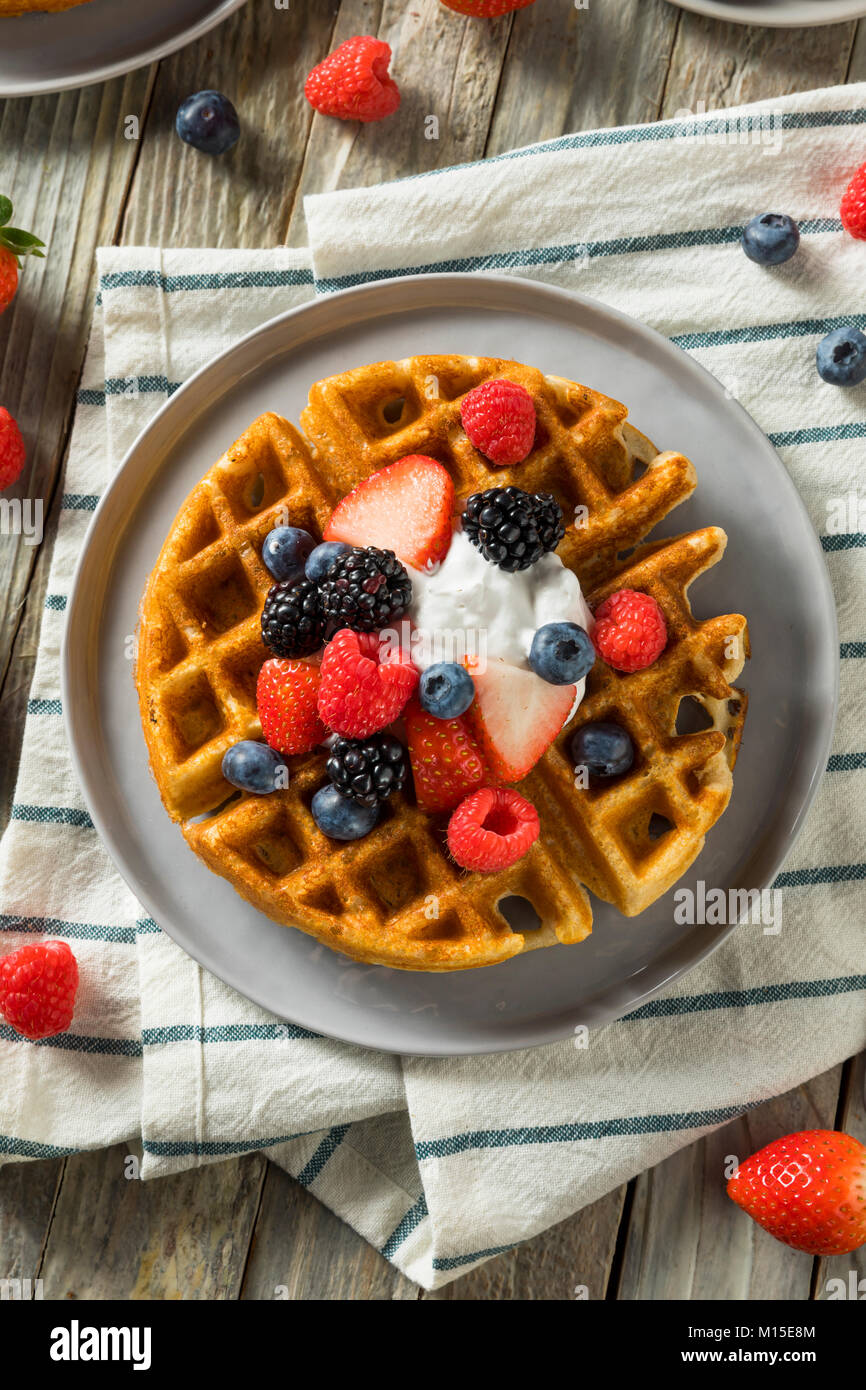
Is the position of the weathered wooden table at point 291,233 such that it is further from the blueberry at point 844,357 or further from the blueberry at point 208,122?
the blueberry at point 844,357

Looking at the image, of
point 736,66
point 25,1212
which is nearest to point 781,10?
point 736,66

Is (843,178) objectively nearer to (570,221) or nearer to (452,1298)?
(570,221)

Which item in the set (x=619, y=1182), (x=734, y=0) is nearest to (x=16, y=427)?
(x=734, y=0)

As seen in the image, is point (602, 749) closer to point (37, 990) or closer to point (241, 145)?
point (37, 990)

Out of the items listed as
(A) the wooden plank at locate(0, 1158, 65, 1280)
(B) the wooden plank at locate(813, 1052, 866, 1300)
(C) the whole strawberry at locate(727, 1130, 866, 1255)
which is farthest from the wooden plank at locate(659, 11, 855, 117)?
(A) the wooden plank at locate(0, 1158, 65, 1280)

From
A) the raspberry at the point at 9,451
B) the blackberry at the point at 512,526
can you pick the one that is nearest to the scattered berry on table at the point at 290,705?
the blackberry at the point at 512,526
